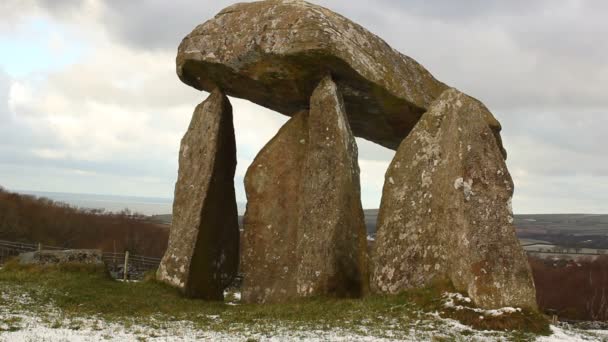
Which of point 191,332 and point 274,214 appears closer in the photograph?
point 191,332

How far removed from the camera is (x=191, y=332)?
36.1 ft

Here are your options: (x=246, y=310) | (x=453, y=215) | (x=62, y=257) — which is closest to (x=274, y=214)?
(x=246, y=310)

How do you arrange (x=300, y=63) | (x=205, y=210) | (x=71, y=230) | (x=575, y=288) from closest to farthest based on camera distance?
(x=300, y=63) < (x=205, y=210) < (x=575, y=288) < (x=71, y=230)

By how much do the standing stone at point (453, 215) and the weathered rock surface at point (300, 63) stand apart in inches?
80.0

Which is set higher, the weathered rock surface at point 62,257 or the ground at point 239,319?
the weathered rock surface at point 62,257

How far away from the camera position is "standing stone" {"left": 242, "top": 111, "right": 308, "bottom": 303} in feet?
56.2

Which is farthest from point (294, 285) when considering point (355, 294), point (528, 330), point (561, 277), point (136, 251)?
point (561, 277)

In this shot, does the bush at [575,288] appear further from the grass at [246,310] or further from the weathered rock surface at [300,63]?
the grass at [246,310]

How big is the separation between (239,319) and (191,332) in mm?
1828

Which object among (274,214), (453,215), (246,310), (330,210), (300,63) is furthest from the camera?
(274,214)

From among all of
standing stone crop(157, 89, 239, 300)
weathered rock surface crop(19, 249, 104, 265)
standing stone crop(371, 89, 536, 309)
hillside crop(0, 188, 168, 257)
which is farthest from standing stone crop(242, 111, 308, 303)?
hillside crop(0, 188, 168, 257)

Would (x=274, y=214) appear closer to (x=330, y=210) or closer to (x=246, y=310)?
(x=330, y=210)

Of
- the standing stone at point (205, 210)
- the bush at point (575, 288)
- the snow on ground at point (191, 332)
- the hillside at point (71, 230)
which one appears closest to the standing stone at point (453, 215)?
the snow on ground at point (191, 332)

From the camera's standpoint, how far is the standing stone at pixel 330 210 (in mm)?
14812
